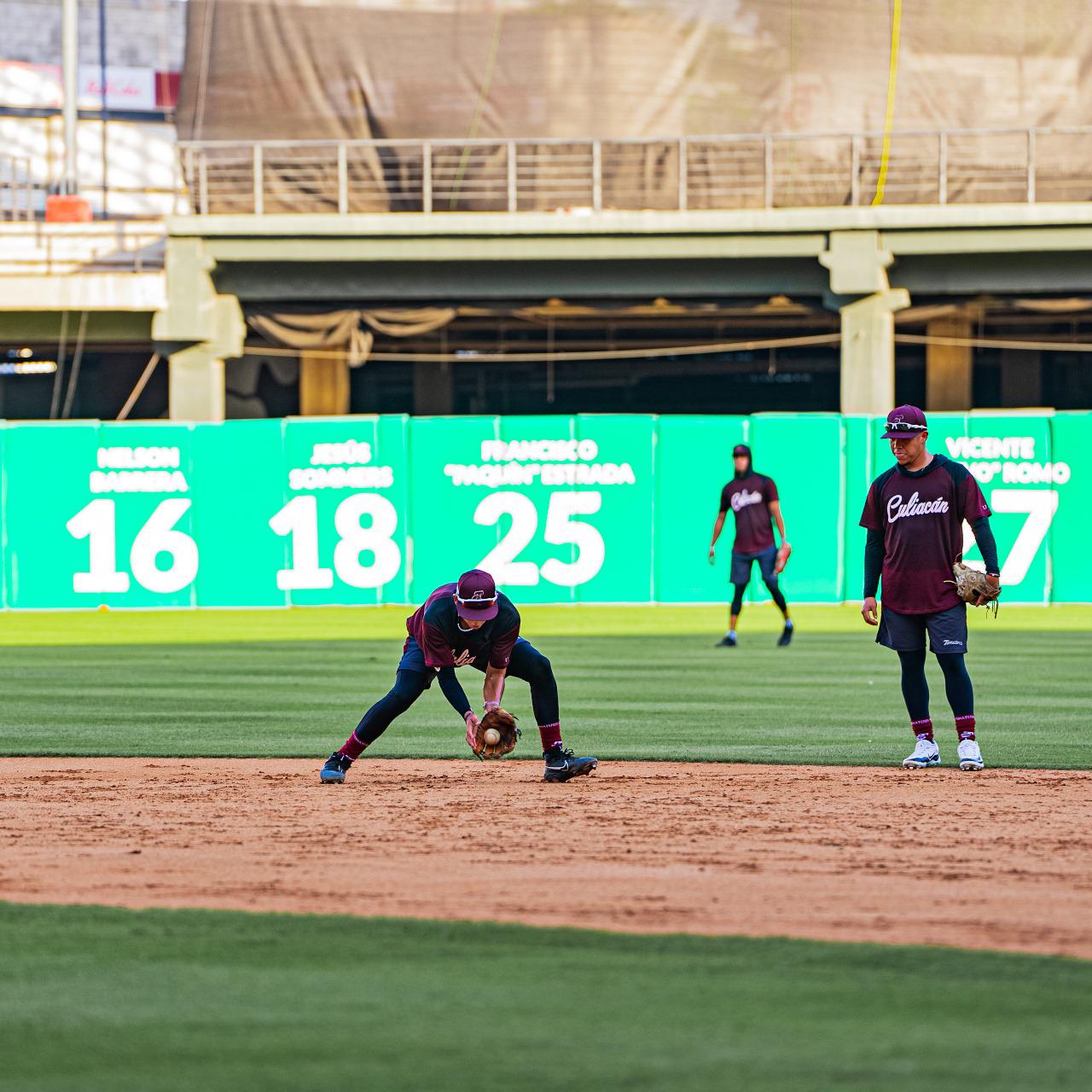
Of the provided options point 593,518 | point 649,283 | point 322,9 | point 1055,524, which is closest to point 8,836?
point 593,518

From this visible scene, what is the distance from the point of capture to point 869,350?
3058 cm

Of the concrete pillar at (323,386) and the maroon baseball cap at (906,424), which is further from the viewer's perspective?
the concrete pillar at (323,386)

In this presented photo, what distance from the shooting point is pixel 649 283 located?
3191 cm

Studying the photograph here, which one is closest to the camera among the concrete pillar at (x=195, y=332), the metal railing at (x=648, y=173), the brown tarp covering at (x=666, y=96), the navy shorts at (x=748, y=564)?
the navy shorts at (x=748, y=564)

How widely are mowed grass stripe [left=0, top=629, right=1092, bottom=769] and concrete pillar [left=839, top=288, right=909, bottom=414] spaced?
1108 centimetres

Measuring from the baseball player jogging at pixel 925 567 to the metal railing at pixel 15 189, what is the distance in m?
26.9

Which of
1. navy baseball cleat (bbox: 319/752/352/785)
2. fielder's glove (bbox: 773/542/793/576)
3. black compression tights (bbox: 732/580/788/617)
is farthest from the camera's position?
black compression tights (bbox: 732/580/788/617)

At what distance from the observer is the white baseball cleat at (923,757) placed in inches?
404

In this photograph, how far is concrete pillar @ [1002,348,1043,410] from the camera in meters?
42.2

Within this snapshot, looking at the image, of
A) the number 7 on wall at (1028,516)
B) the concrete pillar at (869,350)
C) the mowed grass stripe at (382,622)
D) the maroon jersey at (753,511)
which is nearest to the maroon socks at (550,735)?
the maroon jersey at (753,511)

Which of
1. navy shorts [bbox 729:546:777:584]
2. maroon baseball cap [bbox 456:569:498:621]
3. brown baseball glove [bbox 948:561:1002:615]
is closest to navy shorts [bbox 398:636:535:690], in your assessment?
maroon baseball cap [bbox 456:569:498:621]

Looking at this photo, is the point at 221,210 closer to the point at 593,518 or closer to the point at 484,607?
the point at 593,518

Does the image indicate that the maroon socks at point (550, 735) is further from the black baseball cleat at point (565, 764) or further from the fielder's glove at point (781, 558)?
the fielder's glove at point (781, 558)

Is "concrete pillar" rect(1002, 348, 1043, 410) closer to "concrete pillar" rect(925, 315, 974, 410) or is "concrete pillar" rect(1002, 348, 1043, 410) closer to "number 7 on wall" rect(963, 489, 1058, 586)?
"concrete pillar" rect(925, 315, 974, 410)
